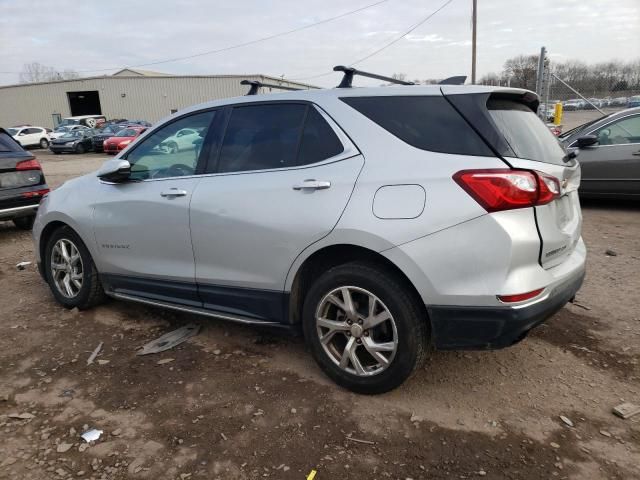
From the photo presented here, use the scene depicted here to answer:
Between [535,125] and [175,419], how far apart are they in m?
2.76

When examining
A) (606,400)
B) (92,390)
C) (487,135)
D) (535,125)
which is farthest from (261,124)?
(606,400)

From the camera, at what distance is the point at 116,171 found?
12.3ft

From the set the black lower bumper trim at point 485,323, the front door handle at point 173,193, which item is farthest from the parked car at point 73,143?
the black lower bumper trim at point 485,323

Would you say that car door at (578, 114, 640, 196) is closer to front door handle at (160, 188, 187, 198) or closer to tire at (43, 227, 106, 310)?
front door handle at (160, 188, 187, 198)

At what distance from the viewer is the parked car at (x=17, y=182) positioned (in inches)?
273

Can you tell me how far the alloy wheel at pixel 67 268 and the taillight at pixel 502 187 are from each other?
3.41 m

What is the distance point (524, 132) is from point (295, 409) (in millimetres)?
2057

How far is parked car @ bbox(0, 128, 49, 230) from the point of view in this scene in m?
6.95

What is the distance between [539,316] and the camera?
2531 mm

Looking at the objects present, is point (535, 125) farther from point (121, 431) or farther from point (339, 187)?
point (121, 431)

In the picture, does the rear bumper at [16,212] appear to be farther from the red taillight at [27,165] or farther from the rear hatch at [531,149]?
the rear hatch at [531,149]

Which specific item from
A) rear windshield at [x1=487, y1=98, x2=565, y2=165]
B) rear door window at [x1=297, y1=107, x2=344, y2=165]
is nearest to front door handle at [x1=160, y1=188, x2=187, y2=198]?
rear door window at [x1=297, y1=107, x2=344, y2=165]

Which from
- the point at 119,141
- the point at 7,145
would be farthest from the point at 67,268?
the point at 119,141

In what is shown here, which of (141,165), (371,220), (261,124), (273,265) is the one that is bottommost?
(273,265)
